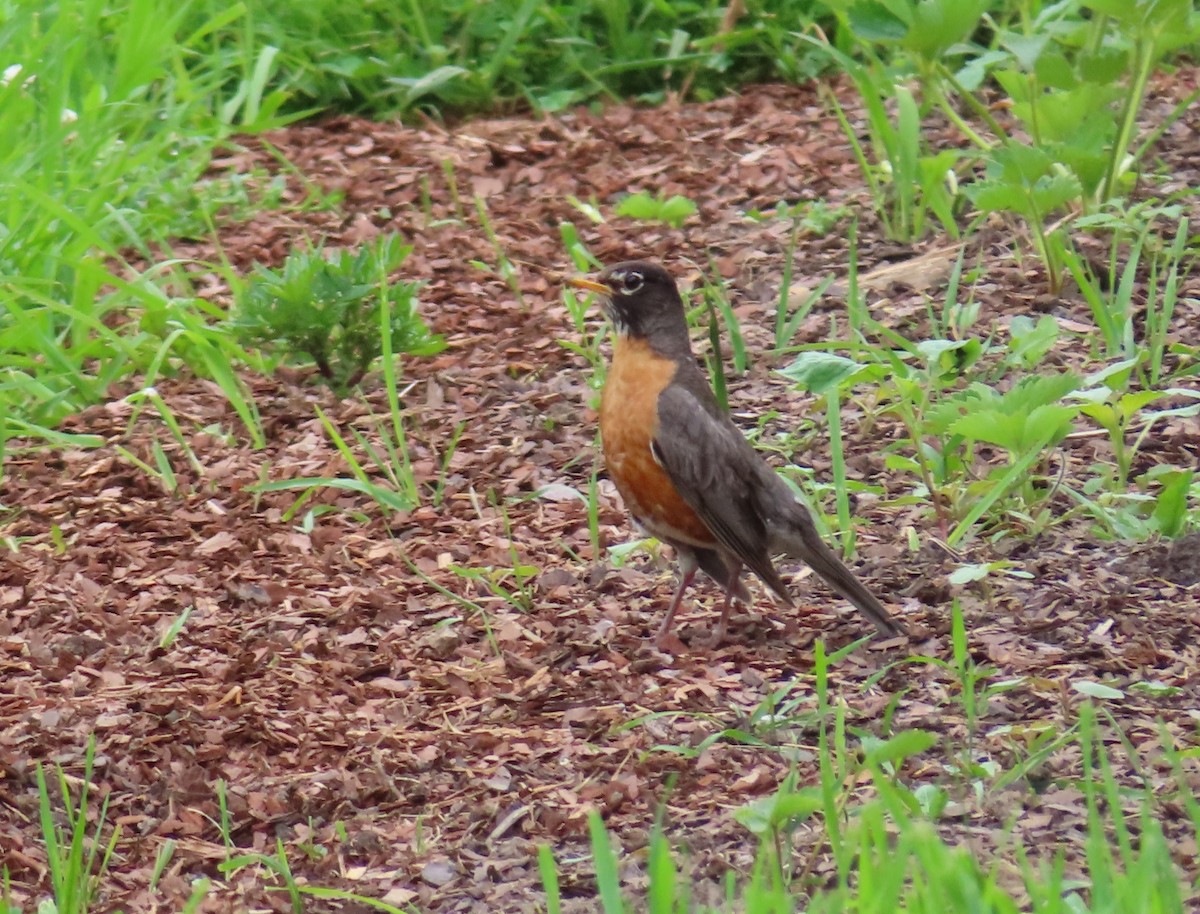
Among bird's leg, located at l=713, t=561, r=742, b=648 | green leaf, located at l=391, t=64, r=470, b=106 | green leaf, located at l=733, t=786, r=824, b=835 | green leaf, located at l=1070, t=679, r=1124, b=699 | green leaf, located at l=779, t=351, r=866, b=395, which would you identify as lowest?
bird's leg, located at l=713, t=561, r=742, b=648

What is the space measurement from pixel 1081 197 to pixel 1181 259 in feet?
1.27

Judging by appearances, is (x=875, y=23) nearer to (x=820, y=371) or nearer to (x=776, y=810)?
(x=820, y=371)

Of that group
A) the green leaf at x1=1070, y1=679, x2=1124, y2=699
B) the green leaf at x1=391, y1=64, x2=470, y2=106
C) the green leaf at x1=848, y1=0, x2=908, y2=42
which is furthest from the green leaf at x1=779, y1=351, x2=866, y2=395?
the green leaf at x1=391, y1=64, x2=470, y2=106

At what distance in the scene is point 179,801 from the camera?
3.71 metres

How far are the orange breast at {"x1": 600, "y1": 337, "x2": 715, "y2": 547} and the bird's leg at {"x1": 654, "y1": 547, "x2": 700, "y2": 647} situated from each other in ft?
0.23

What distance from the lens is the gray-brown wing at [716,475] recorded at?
4.39 metres

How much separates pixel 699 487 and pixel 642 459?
0.17 m

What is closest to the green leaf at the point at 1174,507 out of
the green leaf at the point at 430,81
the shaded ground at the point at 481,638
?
the shaded ground at the point at 481,638

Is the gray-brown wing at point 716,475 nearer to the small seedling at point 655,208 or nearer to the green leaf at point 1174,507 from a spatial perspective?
the green leaf at point 1174,507

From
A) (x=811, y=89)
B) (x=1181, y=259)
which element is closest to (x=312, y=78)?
(x=811, y=89)

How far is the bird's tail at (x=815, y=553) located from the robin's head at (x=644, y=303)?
553mm

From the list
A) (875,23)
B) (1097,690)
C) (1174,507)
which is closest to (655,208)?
(875,23)

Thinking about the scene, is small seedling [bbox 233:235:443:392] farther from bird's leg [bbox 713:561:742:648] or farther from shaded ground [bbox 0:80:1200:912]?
bird's leg [bbox 713:561:742:648]

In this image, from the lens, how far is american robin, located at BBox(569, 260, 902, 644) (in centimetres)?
438
